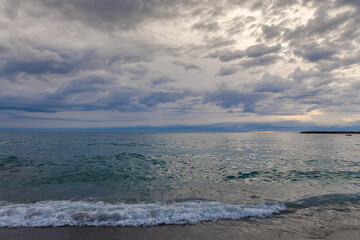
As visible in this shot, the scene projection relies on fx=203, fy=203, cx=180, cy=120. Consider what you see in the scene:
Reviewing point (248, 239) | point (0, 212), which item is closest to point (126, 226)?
point (248, 239)

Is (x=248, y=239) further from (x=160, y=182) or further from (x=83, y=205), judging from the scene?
(x=160, y=182)

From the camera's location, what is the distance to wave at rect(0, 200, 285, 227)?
877cm

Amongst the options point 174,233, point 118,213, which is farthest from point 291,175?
point 118,213

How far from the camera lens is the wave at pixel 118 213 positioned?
345 inches

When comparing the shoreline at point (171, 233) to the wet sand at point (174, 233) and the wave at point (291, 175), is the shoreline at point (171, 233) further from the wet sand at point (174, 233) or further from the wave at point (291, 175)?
the wave at point (291, 175)

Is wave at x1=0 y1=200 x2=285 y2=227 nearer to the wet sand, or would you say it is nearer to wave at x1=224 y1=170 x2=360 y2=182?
the wet sand

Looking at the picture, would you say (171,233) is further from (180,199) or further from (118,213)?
(180,199)

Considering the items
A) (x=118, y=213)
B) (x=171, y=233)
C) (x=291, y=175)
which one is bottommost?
(x=291, y=175)

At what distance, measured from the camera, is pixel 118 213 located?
31.3 feet

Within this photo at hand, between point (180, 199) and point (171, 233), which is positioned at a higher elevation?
point (171, 233)

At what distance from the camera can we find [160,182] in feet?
55.0

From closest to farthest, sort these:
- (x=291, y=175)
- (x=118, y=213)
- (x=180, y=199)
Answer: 1. (x=118, y=213)
2. (x=180, y=199)
3. (x=291, y=175)

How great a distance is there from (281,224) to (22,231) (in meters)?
10.7

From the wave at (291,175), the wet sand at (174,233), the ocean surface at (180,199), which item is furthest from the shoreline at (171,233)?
the wave at (291,175)
